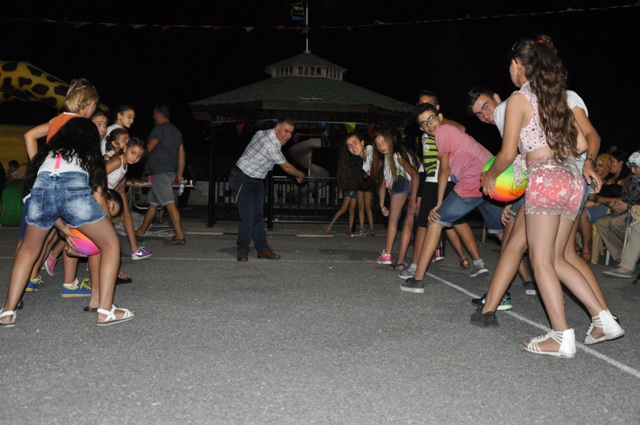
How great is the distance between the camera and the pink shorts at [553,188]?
4516mm

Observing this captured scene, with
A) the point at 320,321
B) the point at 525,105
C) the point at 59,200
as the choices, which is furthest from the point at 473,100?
the point at 59,200

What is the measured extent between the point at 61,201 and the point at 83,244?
446mm

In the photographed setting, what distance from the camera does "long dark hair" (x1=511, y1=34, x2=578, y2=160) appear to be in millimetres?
4520

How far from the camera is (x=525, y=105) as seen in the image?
4559mm

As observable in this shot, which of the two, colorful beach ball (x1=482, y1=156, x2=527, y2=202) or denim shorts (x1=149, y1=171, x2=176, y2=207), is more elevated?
colorful beach ball (x1=482, y1=156, x2=527, y2=202)

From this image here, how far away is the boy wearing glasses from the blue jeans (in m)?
2.94

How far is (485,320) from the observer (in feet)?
17.4

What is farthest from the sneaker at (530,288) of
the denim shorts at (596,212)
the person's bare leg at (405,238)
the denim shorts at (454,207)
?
the denim shorts at (596,212)

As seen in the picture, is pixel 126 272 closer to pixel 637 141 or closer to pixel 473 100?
pixel 473 100

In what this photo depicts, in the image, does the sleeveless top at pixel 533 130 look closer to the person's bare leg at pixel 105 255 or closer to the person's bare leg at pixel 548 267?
the person's bare leg at pixel 548 267

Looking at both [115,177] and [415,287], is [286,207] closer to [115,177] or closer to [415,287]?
[115,177]

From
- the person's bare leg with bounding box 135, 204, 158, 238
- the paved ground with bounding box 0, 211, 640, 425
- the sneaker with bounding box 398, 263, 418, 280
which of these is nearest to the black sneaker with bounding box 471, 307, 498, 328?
the paved ground with bounding box 0, 211, 640, 425

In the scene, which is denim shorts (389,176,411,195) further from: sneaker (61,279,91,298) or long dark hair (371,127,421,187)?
sneaker (61,279,91,298)

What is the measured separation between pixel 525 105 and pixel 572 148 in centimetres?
41
